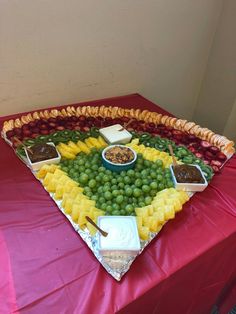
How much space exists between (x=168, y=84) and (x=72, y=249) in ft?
5.27

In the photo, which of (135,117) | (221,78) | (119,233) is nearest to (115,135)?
(135,117)

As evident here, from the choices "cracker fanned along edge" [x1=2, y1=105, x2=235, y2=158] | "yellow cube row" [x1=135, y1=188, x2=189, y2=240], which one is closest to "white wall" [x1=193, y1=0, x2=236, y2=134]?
"cracker fanned along edge" [x1=2, y1=105, x2=235, y2=158]

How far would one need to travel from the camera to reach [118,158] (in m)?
1.16

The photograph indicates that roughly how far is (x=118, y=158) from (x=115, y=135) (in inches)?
7.7

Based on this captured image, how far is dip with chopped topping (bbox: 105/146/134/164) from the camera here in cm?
115

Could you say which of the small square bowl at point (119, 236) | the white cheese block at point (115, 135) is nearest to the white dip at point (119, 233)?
the small square bowl at point (119, 236)

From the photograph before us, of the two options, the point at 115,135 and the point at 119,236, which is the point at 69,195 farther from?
the point at 115,135

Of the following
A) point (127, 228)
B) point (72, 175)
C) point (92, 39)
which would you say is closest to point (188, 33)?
point (92, 39)

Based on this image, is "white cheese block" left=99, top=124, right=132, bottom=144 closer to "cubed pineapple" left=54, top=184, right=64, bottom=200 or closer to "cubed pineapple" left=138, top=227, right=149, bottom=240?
"cubed pineapple" left=54, top=184, right=64, bottom=200

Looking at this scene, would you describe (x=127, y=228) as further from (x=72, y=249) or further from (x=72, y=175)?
(x=72, y=175)

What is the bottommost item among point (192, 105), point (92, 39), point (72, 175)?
point (192, 105)

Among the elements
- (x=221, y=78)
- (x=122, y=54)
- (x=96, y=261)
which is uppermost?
(x=122, y=54)

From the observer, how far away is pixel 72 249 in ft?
2.80

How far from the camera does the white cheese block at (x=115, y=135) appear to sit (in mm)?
1298
